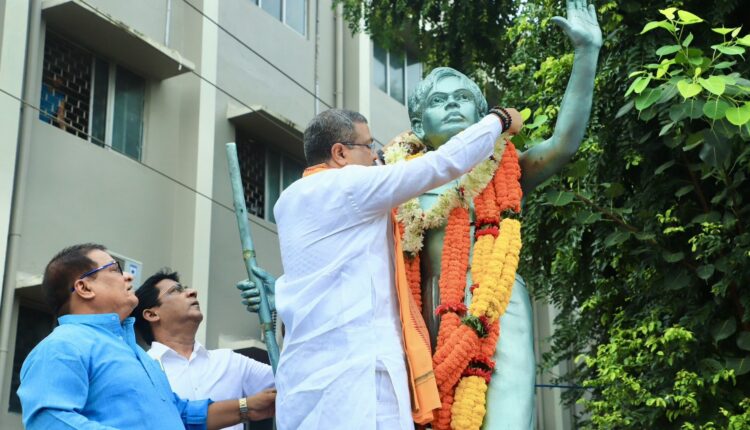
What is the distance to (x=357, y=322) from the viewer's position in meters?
3.63

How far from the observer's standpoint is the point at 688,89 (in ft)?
16.2

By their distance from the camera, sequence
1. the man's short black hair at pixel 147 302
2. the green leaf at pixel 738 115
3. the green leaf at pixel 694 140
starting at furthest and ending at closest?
the green leaf at pixel 694 140 < the man's short black hair at pixel 147 302 < the green leaf at pixel 738 115

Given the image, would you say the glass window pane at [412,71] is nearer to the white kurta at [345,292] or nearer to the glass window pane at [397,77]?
the glass window pane at [397,77]

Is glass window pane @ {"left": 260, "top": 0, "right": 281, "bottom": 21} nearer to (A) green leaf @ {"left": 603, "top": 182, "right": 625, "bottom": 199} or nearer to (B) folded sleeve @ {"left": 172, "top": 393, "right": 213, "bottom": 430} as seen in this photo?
(A) green leaf @ {"left": 603, "top": 182, "right": 625, "bottom": 199}

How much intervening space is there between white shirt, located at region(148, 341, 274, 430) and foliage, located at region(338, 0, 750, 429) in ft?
5.69

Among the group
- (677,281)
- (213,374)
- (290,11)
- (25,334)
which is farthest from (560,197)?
(290,11)

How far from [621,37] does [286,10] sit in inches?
333

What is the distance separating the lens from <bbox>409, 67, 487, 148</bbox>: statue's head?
4.54 m

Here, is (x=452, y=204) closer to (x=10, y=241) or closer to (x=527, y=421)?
(x=527, y=421)

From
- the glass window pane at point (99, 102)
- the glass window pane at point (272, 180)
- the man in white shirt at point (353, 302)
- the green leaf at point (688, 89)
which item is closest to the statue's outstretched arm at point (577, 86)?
the man in white shirt at point (353, 302)

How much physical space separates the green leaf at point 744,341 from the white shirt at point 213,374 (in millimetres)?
3295

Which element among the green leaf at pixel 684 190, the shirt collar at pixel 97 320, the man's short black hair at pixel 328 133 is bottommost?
the shirt collar at pixel 97 320

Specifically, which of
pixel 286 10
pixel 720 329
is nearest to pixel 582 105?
pixel 720 329

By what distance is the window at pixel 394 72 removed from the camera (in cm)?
1752
